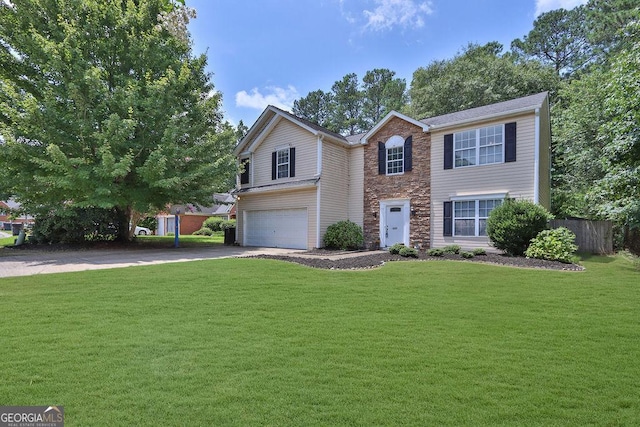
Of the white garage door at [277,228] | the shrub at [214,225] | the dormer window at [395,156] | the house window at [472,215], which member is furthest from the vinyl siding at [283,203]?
the shrub at [214,225]

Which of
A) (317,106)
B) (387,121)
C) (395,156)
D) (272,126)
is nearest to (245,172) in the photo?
(272,126)

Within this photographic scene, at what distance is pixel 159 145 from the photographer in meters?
13.6

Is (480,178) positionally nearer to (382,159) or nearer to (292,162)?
(382,159)

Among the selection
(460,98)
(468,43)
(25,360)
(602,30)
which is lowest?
(25,360)

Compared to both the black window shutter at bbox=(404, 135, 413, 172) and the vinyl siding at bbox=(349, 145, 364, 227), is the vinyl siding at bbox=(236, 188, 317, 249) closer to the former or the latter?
the vinyl siding at bbox=(349, 145, 364, 227)

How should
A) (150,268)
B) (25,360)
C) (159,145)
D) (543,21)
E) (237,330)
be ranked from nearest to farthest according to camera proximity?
(25,360) → (237,330) → (150,268) → (159,145) → (543,21)

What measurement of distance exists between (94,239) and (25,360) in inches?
638

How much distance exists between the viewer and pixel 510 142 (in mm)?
12398

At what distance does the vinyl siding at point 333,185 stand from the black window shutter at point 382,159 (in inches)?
71.6

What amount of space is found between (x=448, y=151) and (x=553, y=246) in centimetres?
544

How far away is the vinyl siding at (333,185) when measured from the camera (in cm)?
1563

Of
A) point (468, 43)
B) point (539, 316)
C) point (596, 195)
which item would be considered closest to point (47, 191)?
point (539, 316)

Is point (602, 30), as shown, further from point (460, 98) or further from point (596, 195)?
point (596, 195)

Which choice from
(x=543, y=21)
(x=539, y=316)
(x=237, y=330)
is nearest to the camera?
(x=237, y=330)
